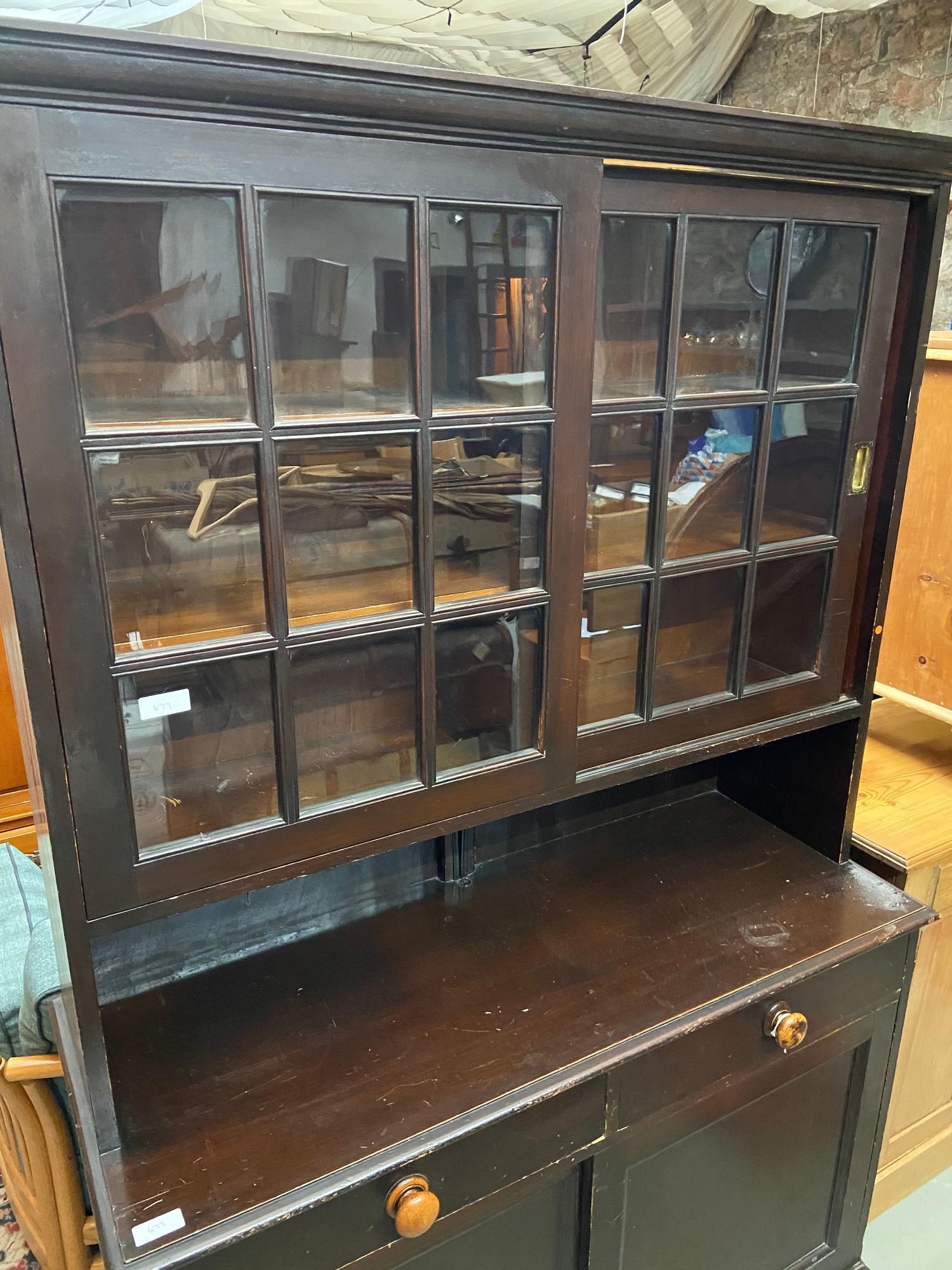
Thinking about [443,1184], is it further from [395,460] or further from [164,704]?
[395,460]

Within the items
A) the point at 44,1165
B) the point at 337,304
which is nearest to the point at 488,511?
the point at 337,304

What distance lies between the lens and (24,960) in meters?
1.56

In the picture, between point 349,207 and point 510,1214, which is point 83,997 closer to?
point 510,1214

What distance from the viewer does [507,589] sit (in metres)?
1.05

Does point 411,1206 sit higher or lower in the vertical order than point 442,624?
lower

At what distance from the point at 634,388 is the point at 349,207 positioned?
0.40 m

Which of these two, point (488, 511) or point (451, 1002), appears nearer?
point (488, 511)

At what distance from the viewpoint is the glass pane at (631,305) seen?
1.02 m

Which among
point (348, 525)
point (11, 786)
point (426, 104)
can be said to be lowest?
point (11, 786)

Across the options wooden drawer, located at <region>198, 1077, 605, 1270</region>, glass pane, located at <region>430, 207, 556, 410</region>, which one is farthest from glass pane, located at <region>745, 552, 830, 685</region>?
wooden drawer, located at <region>198, 1077, 605, 1270</region>

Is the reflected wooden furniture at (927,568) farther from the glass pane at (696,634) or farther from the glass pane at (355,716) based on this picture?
the glass pane at (355,716)

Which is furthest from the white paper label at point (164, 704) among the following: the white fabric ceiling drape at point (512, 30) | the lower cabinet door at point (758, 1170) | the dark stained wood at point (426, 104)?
the white fabric ceiling drape at point (512, 30)

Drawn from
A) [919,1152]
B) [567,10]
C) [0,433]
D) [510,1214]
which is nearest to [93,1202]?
[510,1214]

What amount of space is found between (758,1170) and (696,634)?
825 millimetres
